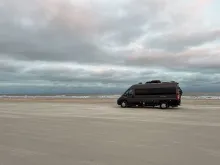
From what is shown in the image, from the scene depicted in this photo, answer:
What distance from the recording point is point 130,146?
8648mm

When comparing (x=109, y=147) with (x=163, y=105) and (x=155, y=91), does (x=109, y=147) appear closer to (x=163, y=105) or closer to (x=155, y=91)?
(x=163, y=105)

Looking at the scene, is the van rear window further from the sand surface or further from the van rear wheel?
the sand surface

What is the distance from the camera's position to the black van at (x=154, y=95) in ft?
88.7

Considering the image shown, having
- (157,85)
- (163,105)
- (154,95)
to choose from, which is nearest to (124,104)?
(154,95)

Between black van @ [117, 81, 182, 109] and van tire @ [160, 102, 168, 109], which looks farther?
van tire @ [160, 102, 168, 109]

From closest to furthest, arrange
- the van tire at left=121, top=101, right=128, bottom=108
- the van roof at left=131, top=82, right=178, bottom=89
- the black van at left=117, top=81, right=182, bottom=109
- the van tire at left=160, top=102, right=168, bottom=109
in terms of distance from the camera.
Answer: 1. the black van at left=117, top=81, right=182, bottom=109
2. the van tire at left=160, top=102, right=168, bottom=109
3. the van roof at left=131, top=82, right=178, bottom=89
4. the van tire at left=121, top=101, right=128, bottom=108

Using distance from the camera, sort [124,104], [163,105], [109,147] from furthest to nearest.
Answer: [124,104]
[163,105]
[109,147]

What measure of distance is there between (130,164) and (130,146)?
205cm

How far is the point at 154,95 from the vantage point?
2784 cm

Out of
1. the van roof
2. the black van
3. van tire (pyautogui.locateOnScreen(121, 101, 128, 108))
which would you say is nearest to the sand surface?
the black van

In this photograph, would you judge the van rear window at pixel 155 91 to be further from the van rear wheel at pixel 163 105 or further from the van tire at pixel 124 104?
the van tire at pixel 124 104

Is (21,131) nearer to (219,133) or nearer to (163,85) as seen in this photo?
(219,133)

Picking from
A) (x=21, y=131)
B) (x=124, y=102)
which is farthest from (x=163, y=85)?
(x=21, y=131)

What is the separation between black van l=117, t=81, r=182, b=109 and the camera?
27047mm
